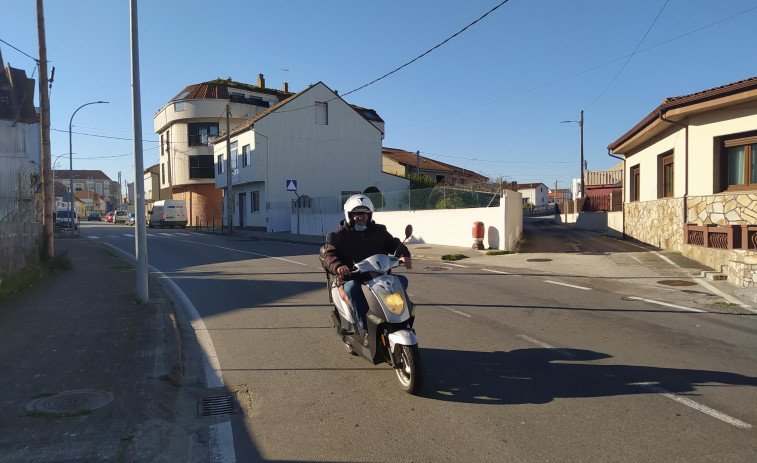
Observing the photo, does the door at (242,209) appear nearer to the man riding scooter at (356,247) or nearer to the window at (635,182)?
the window at (635,182)

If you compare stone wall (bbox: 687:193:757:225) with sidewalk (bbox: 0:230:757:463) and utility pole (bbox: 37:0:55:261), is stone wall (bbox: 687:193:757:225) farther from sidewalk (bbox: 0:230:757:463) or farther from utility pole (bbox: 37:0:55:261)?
utility pole (bbox: 37:0:55:261)

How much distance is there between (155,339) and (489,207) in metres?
14.4

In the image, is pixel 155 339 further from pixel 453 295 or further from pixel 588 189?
pixel 588 189

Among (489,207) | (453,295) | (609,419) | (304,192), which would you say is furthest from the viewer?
(304,192)

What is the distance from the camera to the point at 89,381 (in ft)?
16.8

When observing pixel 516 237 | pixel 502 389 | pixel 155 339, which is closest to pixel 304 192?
pixel 516 237

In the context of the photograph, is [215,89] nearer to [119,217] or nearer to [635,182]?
[119,217]

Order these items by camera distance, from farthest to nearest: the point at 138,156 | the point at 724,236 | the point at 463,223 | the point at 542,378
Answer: the point at 463,223, the point at 724,236, the point at 138,156, the point at 542,378

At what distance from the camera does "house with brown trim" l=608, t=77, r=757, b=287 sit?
12.1 m

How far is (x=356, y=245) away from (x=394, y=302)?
1050mm

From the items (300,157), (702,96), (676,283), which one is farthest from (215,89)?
(676,283)

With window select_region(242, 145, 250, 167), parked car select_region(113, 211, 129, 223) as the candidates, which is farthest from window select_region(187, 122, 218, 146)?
parked car select_region(113, 211, 129, 223)

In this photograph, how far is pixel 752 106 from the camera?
43.3ft

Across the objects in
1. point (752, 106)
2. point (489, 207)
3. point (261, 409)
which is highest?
point (752, 106)
